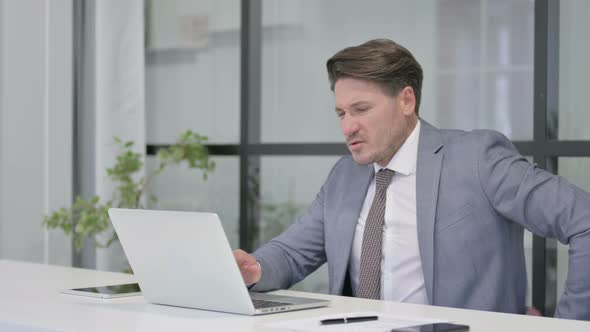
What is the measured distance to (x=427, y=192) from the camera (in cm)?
239

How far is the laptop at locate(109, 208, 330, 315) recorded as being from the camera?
5.77ft

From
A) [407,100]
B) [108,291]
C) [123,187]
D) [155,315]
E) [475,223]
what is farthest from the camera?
[123,187]

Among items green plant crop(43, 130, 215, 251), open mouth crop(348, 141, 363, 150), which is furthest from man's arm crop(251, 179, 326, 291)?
green plant crop(43, 130, 215, 251)

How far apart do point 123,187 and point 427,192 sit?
2.07m

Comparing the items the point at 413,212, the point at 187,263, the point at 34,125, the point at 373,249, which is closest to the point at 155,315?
the point at 187,263

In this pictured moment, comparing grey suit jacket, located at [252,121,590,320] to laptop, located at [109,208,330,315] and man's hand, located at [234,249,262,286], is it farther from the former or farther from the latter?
laptop, located at [109,208,330,315]

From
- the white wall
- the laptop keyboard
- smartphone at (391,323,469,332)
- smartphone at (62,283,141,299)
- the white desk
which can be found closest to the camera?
smartphone at (391,323,469,332)

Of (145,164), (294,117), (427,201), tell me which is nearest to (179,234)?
(427,201)

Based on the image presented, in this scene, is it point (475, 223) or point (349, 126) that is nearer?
point (475, 223)

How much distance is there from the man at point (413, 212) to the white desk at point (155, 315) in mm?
332

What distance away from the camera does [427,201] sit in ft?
7.81

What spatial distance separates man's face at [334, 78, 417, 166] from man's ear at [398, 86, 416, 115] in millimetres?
30

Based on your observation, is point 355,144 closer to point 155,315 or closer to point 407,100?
point 407,100

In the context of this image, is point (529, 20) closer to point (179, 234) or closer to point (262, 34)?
point (262, 34)
